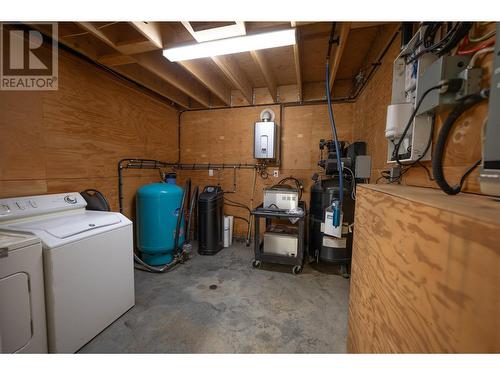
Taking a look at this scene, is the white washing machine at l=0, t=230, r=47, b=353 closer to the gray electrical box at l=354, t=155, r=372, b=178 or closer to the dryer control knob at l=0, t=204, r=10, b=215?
the dryer control knob at l=0, t=204, r=10, b=215

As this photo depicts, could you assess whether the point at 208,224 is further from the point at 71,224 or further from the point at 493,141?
the point at 493,141

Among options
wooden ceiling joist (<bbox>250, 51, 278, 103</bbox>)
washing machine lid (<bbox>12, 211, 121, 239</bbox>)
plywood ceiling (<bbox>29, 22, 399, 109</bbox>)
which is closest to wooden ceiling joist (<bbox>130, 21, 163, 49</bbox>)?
plywood ceiling (<bbox>29, 22, 399, 109</bbox>)

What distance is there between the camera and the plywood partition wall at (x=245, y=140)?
3.17m

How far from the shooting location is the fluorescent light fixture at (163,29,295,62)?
64.4 inches

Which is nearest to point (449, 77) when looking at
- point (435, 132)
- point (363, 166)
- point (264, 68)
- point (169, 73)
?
point (435, 132)

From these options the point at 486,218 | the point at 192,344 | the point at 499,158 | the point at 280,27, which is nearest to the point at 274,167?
the point at 280,27

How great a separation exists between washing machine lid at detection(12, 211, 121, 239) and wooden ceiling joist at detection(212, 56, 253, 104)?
6.04ft

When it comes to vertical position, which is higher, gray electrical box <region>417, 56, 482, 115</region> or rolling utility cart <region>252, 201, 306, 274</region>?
gray electrical box <region>417, 56, 482, 115</region>

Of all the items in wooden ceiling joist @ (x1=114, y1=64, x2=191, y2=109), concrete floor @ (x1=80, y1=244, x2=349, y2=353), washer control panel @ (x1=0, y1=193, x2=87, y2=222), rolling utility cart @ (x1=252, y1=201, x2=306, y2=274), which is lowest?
concrete floor @ (x1=80, y1=244, x2=349, y2=353)

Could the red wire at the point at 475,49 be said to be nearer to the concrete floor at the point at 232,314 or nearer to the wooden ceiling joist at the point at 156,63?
the concrete floor at the point at 232,314

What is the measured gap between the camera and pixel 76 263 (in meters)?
1.32

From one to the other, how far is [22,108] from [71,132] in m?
0.38

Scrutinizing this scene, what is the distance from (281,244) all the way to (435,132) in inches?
74.5
